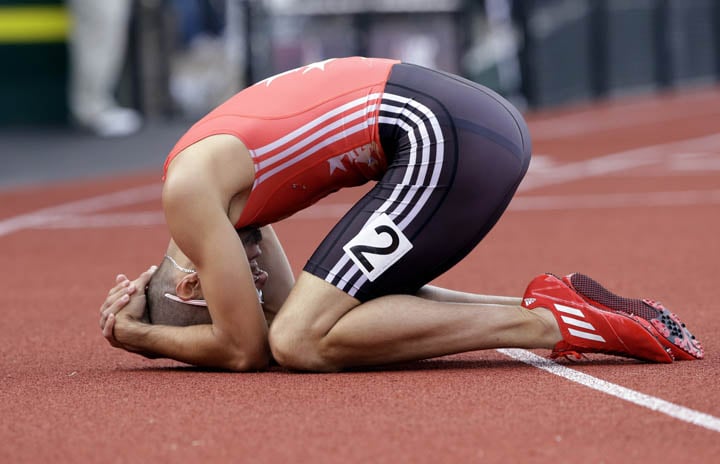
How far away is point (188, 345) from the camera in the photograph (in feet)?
14.6

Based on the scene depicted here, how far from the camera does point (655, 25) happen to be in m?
23.7

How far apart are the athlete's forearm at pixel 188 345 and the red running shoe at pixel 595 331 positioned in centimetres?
99

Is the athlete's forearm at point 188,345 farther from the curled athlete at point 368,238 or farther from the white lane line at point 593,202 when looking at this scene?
the white lane line at point 593,202

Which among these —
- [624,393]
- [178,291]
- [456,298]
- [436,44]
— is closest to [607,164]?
[436,44]

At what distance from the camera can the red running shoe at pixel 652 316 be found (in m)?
4.33

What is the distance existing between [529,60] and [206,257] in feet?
54.2

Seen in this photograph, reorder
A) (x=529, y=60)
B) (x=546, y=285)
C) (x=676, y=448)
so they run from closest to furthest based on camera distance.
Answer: (x=676, y=448) < (x=546, y=285) < (x=529, y=60)

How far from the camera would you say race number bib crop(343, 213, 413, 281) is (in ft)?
14.1

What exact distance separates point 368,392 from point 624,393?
2.54ft

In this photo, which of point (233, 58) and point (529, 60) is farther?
point (529, 60)

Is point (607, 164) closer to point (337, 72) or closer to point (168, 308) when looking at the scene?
point (337, 72)

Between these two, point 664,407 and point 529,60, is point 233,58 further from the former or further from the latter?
point 664,407

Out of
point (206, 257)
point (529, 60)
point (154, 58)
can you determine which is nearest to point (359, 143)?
point (206, 257)

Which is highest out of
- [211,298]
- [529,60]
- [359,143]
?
[359,143]
